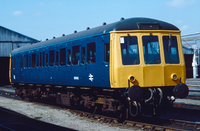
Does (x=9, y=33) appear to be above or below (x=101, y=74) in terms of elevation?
above

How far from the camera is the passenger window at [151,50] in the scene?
9.50 meters

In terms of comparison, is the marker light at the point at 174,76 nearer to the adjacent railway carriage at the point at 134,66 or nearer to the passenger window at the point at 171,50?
the adjacent railway carriage at the point at 134,66

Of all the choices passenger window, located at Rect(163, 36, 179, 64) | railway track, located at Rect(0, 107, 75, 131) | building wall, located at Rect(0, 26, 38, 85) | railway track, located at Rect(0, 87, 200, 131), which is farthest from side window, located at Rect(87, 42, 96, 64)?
building wall, located at Rect(0, 26, 38, 85)

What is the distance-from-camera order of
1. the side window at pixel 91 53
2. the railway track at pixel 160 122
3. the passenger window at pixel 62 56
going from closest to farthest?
1. the railway track at pixel 160 122
2. the side window at pixel 91 53
3. the passenger window at pixel 62 56

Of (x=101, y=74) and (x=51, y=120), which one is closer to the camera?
(x=101, y=74)

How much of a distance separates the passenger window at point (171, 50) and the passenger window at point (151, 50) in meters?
0.31

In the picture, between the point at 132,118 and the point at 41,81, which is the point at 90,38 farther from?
the point at 41,81

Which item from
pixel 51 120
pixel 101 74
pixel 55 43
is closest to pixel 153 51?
pixel 101 74

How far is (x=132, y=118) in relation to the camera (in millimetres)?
10883

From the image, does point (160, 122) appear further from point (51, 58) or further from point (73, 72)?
point (51, 58)

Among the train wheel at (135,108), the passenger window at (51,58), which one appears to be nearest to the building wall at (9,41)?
the passenger window at (51,58)

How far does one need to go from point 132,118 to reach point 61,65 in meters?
4.39

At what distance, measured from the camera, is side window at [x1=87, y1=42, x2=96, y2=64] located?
10.7 meters

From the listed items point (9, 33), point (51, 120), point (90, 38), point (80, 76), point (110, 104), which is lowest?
point (51, 120)
